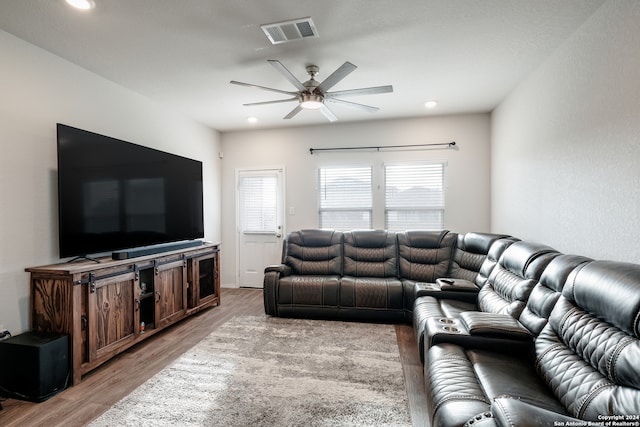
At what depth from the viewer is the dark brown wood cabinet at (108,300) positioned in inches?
93.4

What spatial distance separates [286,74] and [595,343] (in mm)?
2567

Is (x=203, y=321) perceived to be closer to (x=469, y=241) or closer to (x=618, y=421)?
(x=469, y=241)

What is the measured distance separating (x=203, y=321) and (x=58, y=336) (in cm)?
162

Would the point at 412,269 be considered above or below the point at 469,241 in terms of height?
below

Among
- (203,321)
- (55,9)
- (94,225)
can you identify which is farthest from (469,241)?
(55,9)

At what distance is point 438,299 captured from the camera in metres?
3.08

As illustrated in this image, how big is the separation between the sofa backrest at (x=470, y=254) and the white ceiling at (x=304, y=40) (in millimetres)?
1800

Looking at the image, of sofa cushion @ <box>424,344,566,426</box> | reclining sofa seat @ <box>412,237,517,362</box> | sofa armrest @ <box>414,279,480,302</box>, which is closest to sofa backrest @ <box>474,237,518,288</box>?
reclining sofa seat @ <box>412,237,517,362</box>

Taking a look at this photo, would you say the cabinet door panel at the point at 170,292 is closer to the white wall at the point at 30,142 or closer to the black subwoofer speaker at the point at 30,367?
the white wall at the point at 30,142

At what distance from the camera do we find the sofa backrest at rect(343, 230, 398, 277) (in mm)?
4102

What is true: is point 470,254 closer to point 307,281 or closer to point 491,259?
point 491,259

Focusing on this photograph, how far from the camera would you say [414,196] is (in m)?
4.89

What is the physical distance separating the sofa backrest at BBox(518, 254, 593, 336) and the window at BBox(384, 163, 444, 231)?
2821 mm

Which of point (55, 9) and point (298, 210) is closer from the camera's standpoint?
point (55, 9)
